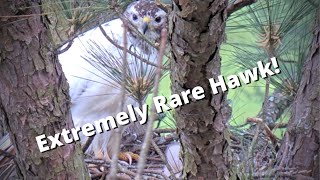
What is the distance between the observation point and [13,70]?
1.29m

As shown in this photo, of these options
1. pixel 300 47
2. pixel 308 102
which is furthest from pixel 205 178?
pixel 300 47

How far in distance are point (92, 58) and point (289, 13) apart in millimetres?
804

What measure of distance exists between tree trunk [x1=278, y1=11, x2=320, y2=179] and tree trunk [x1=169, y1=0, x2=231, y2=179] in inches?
15.6

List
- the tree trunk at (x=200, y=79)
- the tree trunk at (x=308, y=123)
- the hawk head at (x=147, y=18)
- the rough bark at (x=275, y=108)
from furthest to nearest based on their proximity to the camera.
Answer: the hawk head at (x=147, y=18)
the rough bark at (x=275, y=108)
the tree trunk at (x=308, y=123)
the tree trunk at (x=200, y=79)

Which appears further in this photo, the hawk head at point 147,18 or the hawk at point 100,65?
the hawk head at point 147,18

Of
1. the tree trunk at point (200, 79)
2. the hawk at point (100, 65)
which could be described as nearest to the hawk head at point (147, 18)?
the hawk at point (100, 65)

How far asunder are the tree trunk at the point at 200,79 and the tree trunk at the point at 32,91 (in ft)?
1.21

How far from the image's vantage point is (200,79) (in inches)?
39.6

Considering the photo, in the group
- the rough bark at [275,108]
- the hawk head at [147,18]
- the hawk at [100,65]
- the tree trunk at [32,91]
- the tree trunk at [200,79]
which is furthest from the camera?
the hawk head at [147,18]

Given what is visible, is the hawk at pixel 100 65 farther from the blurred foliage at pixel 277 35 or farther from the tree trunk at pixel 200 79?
the tree trunk at pixel 200 79

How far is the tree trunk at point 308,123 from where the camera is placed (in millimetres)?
1426

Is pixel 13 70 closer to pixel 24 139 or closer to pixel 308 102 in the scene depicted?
pixel 24 139

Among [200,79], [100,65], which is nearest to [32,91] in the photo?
[200,79]

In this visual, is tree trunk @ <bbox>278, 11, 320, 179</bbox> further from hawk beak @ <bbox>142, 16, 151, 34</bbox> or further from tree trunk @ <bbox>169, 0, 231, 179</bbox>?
hawk beak @ <bbox>142, 16, 151, 34</bbox>
